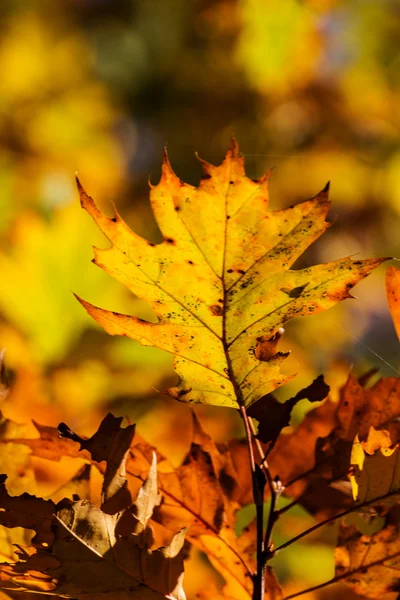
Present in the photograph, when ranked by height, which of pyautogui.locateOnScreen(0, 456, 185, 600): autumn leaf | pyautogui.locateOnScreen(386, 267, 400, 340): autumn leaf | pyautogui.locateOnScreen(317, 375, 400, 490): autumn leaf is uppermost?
pyautogui.locateOnScreen(386, 267, 400, 340): autumn leaf

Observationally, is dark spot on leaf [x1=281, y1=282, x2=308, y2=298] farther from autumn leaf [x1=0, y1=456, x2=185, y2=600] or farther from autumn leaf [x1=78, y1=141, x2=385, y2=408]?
autumn leaf [x1=0, y1=456, x2=185, y2=600]

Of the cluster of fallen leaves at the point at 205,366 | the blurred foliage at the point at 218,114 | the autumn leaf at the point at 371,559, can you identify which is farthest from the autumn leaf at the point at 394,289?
the blurred foliage at the point at 218,114

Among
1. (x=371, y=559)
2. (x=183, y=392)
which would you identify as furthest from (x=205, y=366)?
(x=371, y=559)

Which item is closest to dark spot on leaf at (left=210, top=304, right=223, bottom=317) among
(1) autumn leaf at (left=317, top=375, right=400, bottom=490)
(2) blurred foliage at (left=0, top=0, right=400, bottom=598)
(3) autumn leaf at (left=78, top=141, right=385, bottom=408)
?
(3) autumn leaf at (left=78, top=141, right=385, bottom=408)

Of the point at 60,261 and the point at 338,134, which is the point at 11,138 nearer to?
the point at 338,134

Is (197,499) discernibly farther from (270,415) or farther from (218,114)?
(218,114)
